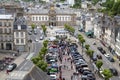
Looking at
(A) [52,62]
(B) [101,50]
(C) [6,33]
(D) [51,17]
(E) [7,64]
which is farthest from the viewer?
(D) [51,17]

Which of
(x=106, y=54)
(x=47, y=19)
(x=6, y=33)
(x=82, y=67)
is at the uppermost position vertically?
(x=6, y=33)

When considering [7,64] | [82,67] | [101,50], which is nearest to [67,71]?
[82,67]

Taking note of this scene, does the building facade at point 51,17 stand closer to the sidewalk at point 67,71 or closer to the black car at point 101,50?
the black car at point 101,50

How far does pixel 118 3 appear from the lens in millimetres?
111750

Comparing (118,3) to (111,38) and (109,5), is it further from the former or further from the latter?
(111,38)

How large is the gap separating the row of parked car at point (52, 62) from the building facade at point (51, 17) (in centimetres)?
4166

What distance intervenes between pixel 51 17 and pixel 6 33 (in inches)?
1821

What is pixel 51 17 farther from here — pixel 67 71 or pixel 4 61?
pixel 67 71

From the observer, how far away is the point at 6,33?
73562 millimetres

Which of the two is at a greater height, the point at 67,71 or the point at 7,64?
the point at 7,64

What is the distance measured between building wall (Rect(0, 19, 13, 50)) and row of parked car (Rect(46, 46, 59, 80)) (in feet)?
27.5

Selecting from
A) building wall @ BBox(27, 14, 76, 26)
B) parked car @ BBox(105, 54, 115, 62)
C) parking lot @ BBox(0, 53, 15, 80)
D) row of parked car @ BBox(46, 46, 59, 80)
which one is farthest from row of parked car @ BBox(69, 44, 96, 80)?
building wall @ BBox(27, 14, 76, 26)

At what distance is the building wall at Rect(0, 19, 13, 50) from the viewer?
73375 millimetres

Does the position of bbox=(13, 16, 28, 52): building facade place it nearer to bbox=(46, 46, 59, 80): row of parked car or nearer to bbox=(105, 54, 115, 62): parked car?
bbox=(46, 46, 59, 80): row of parked car
